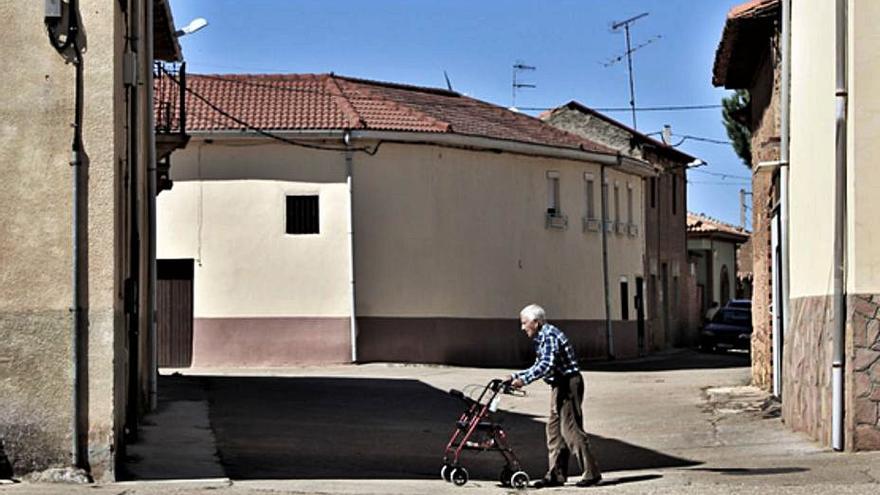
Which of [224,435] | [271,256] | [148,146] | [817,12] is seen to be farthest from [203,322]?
[817,12]

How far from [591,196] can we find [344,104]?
8.42 meters

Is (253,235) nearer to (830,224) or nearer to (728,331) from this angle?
(728,331)

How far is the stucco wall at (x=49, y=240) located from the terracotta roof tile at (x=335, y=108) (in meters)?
19.4

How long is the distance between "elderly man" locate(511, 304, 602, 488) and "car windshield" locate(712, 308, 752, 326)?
103 ft

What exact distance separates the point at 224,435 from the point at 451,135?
17.6m

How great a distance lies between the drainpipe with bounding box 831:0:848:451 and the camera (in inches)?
615

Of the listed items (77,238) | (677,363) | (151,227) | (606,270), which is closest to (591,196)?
(606,270)

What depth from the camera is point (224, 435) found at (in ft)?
59.3

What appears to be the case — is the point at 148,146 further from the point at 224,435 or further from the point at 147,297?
the point at 224,435

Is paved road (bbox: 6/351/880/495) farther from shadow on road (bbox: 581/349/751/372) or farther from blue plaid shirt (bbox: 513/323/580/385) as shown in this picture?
shadow on road (bbox: 581/349/751/372)

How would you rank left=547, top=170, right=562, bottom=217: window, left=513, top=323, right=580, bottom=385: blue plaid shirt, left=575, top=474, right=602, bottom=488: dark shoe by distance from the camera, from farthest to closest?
left=547, top=170, right=562, bottom=217: window, left=575, top=474, right=602, bottom=488: dark shoe, left=513, top=323, right=580, bottom=385: blue plaid shirt

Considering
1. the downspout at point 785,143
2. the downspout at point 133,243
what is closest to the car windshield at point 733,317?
the downspout at point 785,143

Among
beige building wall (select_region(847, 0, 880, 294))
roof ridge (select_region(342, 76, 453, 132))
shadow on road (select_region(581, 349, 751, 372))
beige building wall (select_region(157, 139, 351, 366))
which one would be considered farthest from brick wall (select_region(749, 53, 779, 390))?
beige building wall (select_region(157, 139, 351, 366))

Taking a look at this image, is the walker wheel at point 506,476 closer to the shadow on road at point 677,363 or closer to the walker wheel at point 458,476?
the walker wheel at point 458,476
